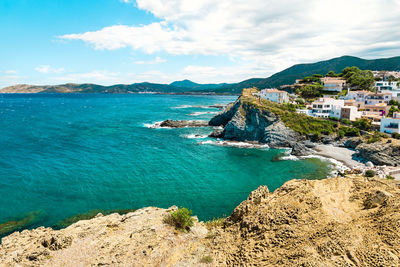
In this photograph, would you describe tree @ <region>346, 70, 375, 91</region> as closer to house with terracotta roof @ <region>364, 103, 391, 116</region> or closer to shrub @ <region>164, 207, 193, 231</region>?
house with terracotta roof @ <region>364, 103, 391, 116</region>

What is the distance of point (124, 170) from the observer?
143ft

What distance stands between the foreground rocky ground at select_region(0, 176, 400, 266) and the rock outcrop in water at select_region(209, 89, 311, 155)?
46807mm

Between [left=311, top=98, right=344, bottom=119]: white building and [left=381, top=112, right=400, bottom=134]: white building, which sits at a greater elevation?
[left=311, top=98, right=344, bottom=119]: white building

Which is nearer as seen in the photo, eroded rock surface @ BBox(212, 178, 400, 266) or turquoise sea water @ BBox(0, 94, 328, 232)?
eroded rock surface @ BBox(212, 178, 400, 266)

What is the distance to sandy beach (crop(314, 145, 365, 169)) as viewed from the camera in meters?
46.9

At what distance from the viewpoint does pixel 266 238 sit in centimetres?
1286

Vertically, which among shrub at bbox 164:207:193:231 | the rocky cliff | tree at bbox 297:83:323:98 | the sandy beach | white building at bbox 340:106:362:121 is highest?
tree at bbox 297:83:323:98

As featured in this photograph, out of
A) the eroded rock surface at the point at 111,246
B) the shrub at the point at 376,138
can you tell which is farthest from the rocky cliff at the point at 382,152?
the eroded rock surface at the point at 111,246

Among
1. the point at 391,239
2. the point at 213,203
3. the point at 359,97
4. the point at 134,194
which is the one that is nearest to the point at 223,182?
the point at 213,203

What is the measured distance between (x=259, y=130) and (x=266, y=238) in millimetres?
58059

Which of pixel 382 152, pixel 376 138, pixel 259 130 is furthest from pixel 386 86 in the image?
pixel 259 130

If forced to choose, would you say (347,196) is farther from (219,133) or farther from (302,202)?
(219,133)

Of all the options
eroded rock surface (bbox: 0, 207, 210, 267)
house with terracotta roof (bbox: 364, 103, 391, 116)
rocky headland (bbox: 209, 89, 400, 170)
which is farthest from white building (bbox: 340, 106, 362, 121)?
eroded rock surface (bbox: 0, 207, 210, 267)

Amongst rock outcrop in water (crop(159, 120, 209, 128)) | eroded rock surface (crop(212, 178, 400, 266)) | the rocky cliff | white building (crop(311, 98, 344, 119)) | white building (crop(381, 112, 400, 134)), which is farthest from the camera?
rock outcrop in water (crop(159, 120, 209, 128))
